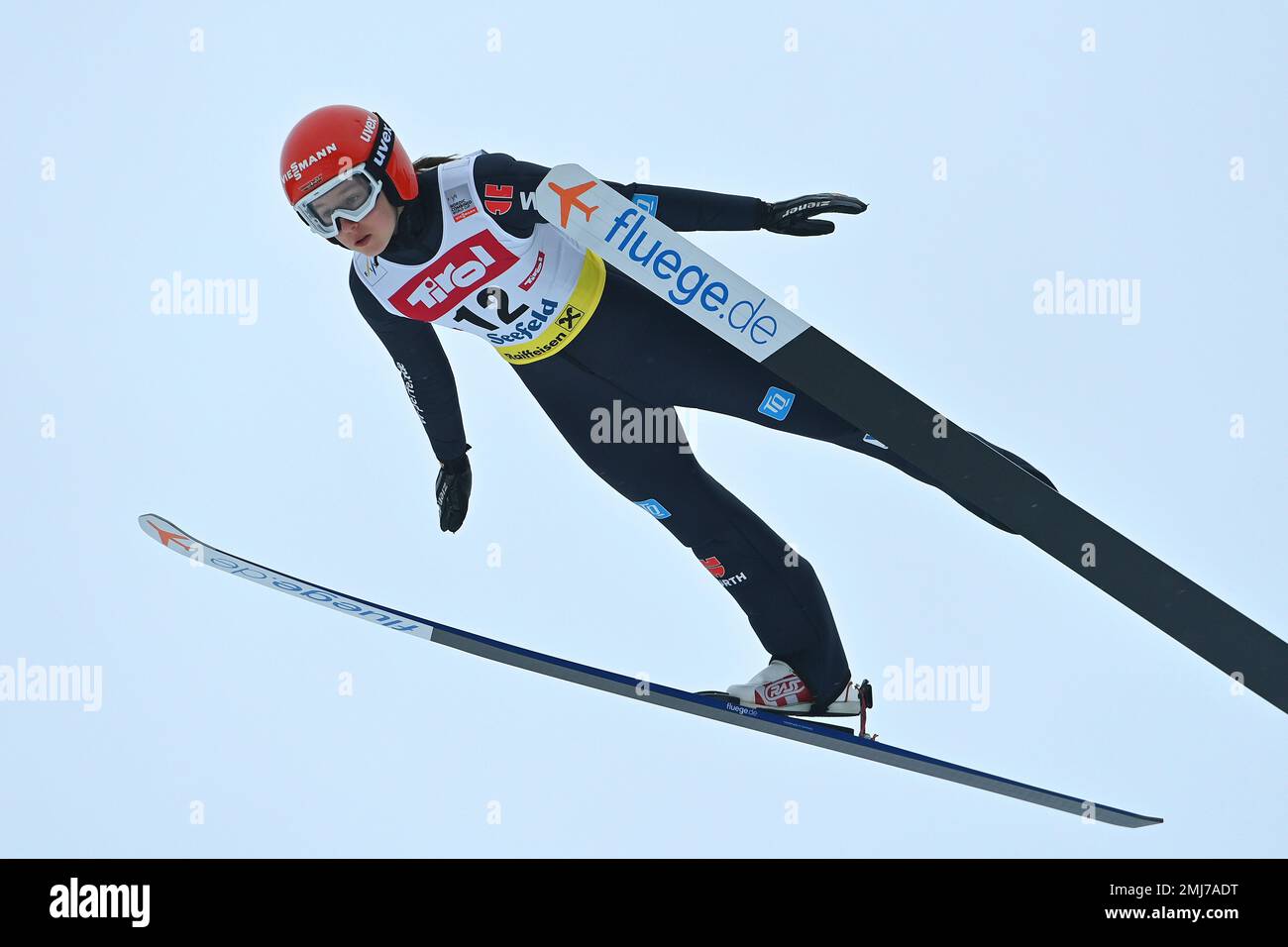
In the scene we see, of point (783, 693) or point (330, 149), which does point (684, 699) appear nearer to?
point (783, 693)

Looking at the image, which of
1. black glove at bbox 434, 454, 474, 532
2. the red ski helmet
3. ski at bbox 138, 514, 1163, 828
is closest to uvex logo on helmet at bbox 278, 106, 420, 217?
the red ski helmet

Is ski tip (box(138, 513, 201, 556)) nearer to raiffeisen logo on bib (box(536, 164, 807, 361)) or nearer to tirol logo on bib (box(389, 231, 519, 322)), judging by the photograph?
tirol logo on bib (box(389, 231, 519, 322))

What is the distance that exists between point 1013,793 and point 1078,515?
84 centimetres

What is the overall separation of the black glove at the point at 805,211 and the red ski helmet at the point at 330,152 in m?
0.82

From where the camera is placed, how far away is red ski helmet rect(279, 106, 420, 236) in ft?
8.87

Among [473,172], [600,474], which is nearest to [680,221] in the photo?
[473,172]

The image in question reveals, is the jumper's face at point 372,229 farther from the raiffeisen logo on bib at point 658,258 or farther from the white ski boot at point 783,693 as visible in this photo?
the white ski boot at point 783,693

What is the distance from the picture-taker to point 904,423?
8.82ft

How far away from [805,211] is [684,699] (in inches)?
46.1

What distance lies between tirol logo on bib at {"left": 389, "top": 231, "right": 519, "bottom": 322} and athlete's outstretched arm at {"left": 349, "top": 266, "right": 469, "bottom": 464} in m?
0.14

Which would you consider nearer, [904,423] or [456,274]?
[904,423]

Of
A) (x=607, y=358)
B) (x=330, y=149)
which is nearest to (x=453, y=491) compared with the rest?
(x=607, y=358)

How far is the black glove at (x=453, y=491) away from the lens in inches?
130

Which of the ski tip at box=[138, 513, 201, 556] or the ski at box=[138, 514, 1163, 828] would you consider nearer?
the ski at box=[138, 514, 1163, 828]
